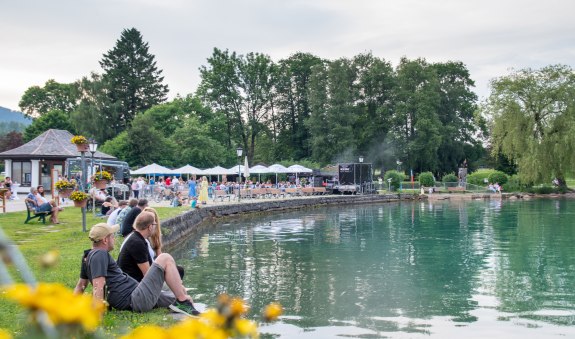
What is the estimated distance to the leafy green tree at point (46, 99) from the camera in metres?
77.8

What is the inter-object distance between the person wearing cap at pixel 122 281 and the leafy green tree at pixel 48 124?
64.0 meters

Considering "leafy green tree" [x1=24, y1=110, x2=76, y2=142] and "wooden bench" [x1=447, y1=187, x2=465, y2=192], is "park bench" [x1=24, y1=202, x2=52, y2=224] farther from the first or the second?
"leafy green tree" [x1=24, y1=110, x2=76, y2=142]

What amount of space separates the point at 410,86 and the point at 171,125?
86.5ft

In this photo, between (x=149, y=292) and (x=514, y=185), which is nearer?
(x=149, y=292)

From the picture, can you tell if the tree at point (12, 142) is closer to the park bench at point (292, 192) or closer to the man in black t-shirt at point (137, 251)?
the park bench at point (292, 192)

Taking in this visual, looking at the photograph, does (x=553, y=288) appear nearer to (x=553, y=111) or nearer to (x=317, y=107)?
(x=553, y=111)

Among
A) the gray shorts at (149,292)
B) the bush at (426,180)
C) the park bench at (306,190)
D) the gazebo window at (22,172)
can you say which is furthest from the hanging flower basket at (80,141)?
the bush at (426,180)

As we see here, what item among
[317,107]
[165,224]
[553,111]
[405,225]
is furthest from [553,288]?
[317,107]

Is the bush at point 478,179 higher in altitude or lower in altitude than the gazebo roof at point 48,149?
lower

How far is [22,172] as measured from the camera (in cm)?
3647

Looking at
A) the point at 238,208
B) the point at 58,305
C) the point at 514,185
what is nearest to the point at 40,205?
the point at 238,208

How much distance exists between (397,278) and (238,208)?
19.8 meters

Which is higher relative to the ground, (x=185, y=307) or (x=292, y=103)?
(x=292, y=103)

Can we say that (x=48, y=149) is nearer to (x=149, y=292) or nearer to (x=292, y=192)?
(x=292, y=192)
